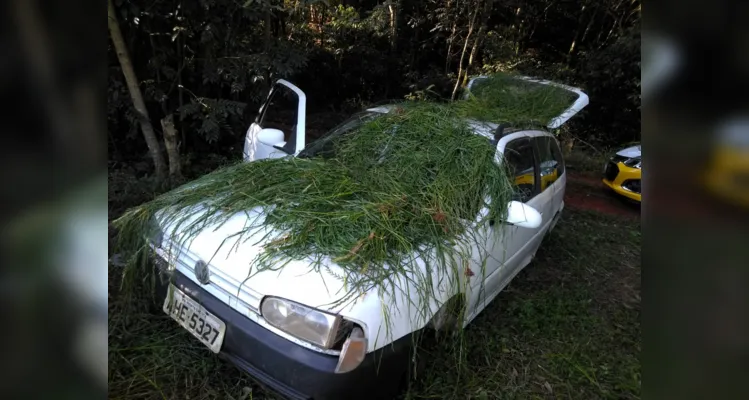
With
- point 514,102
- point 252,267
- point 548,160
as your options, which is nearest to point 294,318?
point 252,267

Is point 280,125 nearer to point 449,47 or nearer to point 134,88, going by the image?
point 134,88

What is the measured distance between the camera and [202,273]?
6.95 feet

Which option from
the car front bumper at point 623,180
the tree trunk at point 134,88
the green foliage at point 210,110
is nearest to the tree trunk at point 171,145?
the tree trunk at point 134,88

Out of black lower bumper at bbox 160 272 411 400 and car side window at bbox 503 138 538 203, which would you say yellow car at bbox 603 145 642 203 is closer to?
car side window at bbox 503 138 538 203

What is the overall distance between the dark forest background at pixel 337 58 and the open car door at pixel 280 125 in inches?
40.5

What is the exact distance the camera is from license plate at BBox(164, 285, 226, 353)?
2049mm

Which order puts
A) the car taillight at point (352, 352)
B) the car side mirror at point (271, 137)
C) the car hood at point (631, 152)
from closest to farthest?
1. the car taillight at point (352, 352)
2. the car side mirror at point (271, 137)
3. the car hood at point (631, 152)

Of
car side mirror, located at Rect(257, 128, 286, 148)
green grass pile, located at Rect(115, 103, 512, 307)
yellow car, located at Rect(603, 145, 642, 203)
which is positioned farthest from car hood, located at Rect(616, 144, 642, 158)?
car side mirror, located at Rect(257, 128, 286, 148)

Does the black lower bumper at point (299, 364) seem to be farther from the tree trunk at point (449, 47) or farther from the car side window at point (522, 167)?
the tree trunk at point (449, 47)

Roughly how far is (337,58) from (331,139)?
246 inches

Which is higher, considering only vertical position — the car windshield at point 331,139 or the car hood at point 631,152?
the car windshield at point 331,139

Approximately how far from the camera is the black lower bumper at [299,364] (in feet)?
6.01

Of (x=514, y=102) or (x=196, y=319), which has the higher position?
(x=514, y=102)
